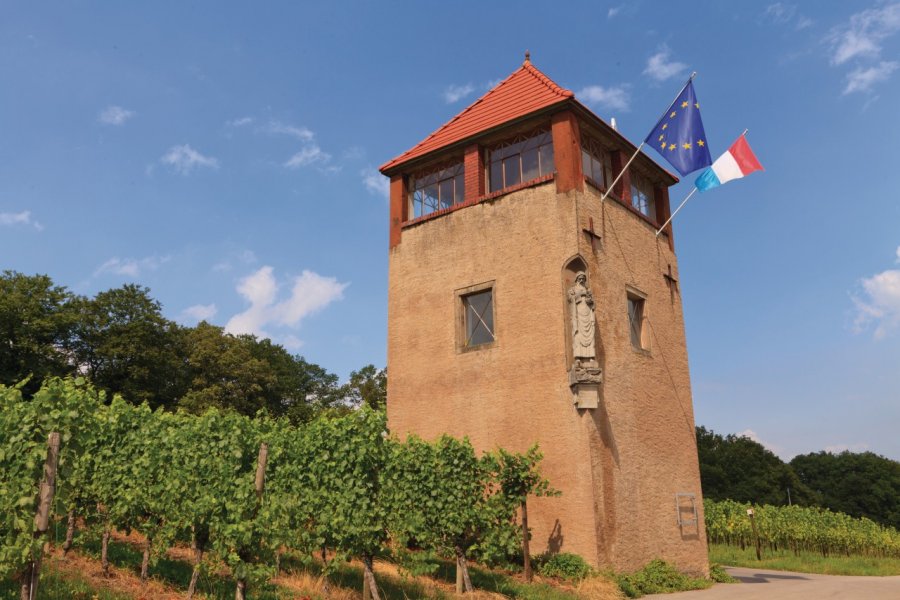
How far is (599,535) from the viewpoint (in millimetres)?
15703

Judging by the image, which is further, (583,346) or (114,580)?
(583,346)

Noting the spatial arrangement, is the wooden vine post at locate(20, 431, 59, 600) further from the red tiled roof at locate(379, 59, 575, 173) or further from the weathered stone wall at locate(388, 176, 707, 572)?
the red tiled roof at locate(379, 59, 575, 173)

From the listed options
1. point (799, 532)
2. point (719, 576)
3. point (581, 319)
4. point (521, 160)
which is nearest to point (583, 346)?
point (581, 319)

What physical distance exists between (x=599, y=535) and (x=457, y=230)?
9.08m

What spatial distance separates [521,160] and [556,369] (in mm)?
6246

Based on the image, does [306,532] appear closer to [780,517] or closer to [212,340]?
[780,517]

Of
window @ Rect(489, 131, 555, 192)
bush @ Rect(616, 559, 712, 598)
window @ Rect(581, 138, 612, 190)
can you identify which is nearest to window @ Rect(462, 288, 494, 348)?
window @ Rect(489, 131, 555, 192)

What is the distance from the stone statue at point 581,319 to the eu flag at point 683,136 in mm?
4526

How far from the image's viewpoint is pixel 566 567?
15.4 m

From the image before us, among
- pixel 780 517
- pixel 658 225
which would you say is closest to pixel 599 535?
pixel 658 225

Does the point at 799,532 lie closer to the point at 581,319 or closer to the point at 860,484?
the point at 581,319

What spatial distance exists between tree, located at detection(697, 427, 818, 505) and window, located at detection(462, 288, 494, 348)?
59.7 meters

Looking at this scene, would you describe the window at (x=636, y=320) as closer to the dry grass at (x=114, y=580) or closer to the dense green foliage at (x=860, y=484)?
the dry grass at (x=114, y=580)

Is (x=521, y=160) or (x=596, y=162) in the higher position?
(x=596, y=162)
